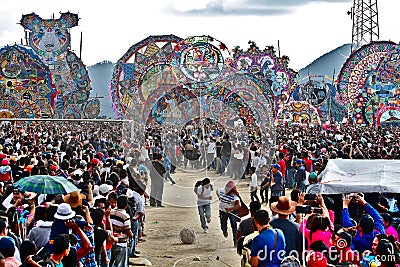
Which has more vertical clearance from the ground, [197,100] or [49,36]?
[49,36]

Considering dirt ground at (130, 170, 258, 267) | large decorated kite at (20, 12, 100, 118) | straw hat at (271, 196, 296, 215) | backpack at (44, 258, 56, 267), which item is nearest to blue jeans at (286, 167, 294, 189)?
dirt ground at (130, 170, 258, 267)

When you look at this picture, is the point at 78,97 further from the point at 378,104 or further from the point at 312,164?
the point at 312,164

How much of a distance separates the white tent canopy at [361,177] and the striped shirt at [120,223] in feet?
6.88

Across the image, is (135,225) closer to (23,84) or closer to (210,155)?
(210,155)

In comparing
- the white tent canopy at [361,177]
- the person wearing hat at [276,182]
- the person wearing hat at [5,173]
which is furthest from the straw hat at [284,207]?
the person wearing hat at [276,182]

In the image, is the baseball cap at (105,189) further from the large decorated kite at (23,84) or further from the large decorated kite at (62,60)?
the large decorated kite at (62,60)

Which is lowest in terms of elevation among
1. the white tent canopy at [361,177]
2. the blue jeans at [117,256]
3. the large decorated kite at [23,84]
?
the blue jeans at [117,256]

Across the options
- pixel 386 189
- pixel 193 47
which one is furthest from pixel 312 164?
pixel 193 47

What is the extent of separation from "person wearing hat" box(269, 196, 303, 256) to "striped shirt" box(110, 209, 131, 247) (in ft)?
6.01

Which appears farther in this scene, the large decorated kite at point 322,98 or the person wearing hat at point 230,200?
the large decorated kite at point 322,98

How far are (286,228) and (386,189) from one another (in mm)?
1303

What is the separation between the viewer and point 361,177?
7.59 m

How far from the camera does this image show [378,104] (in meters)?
33.8

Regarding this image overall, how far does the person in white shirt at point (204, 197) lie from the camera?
1116cm
